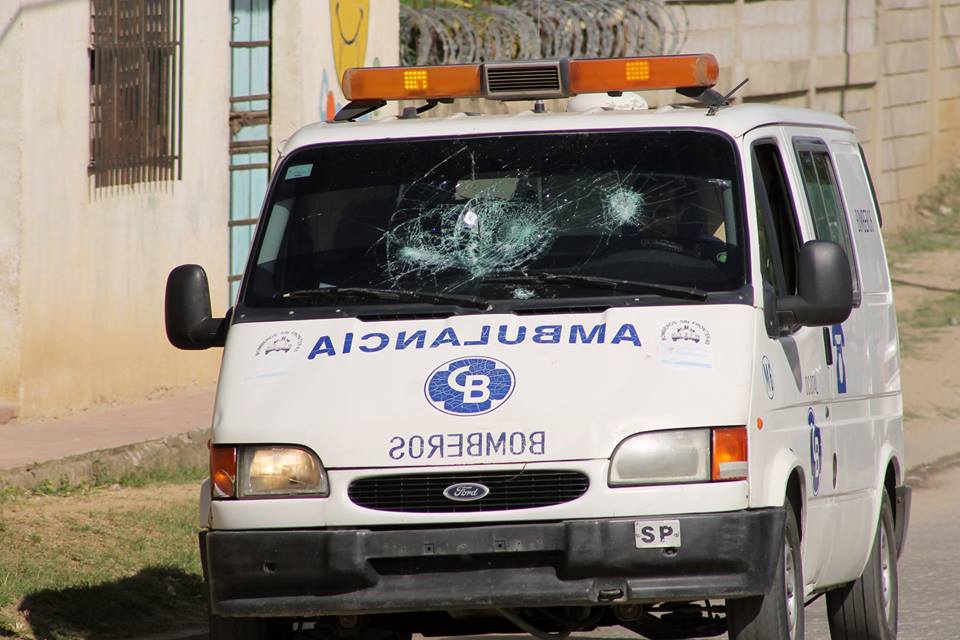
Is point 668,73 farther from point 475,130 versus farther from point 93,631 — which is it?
point 93,631

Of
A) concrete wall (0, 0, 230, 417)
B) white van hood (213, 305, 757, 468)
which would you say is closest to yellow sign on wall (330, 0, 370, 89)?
concrete wall (0, 0, 230, 417)

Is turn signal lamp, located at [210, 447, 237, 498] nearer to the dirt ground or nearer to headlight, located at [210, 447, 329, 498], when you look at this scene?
headlight, located at [210, 447, 329, 498]

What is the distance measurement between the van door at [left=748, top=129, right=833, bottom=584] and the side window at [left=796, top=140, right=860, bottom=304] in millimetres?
235

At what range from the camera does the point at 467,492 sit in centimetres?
552

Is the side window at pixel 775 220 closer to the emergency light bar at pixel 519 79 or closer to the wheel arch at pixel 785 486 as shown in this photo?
the emergency light bar at pixel 519 79

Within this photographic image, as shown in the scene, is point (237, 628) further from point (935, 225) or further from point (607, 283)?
point (935, 225)

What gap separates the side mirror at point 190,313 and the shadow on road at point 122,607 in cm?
166

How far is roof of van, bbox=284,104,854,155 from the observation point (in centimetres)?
639

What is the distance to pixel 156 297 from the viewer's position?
1298cm

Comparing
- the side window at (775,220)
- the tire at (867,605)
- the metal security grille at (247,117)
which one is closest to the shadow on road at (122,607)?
the tire at (867,605)

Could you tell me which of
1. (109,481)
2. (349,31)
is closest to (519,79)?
(109,481)

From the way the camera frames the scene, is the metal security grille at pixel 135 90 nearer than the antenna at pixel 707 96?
No

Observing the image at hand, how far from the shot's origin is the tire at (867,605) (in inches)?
286

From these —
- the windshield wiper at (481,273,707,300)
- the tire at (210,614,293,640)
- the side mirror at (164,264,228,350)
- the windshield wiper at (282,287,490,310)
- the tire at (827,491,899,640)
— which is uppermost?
the windshield wiper at (481,273,707,300)
